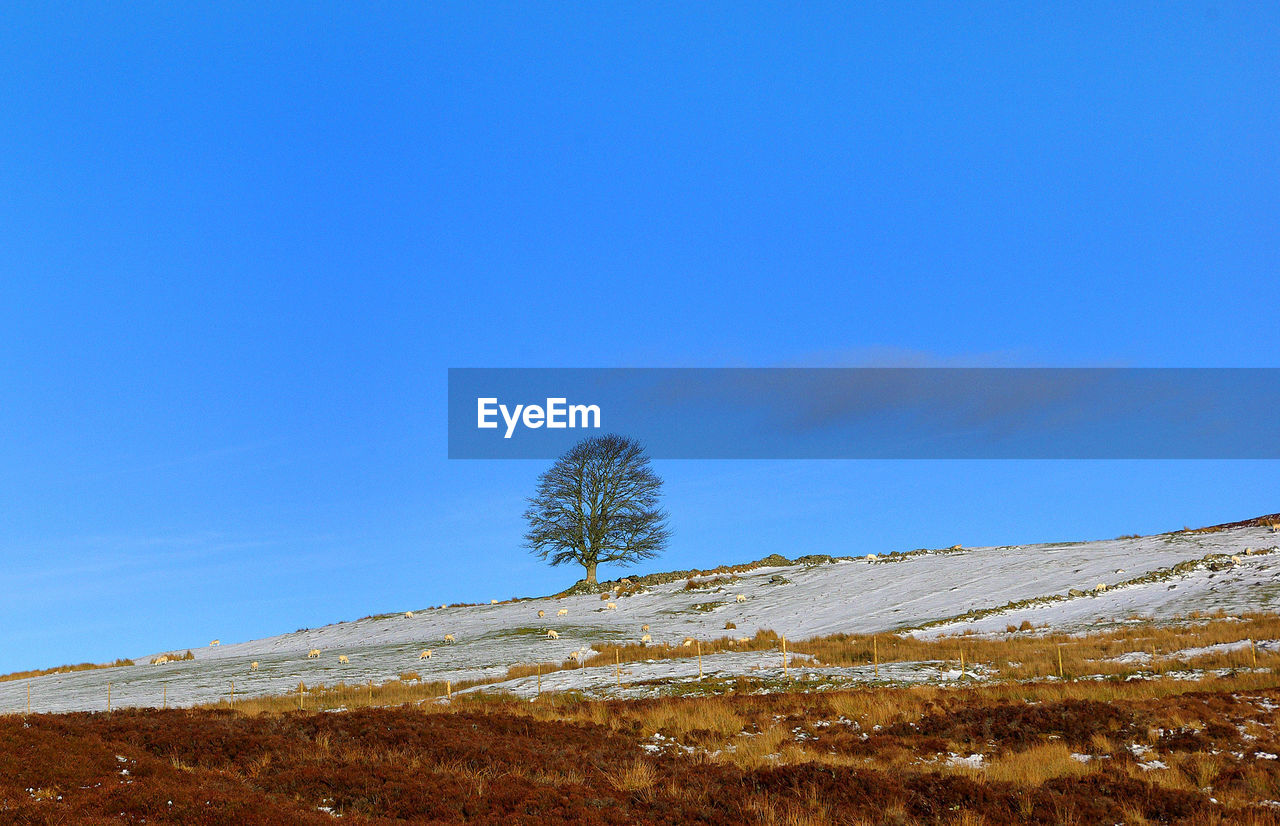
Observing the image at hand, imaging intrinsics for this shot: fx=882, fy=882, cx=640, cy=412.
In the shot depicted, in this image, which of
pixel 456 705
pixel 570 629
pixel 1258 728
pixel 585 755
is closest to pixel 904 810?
pixel 585 755

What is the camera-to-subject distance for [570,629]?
Result: 148 ft

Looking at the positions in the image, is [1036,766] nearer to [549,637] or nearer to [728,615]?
[549,637]

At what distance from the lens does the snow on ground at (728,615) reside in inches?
1419

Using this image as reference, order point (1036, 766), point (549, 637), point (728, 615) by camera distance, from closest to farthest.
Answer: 1. point (1036, 766)
2. point (549, 637)
3. point (728, 615)

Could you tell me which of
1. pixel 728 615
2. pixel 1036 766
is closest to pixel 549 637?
pixel 728 615

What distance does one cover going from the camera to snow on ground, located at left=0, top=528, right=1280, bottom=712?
118 ft

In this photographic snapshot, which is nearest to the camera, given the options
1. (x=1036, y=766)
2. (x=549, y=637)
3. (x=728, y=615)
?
(x=1036, y=766)

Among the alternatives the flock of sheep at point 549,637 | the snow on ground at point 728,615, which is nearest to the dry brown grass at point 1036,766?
the snow on ground at point 728,615

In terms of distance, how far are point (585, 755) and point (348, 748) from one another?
198 inches

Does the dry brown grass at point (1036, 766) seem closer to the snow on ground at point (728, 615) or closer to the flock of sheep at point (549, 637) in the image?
the snow on ground at point (728, 615)

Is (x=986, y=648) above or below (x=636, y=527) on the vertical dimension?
below

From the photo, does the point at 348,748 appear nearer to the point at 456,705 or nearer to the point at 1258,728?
the point at 456,705

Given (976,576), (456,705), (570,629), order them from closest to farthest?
(456,705)
(570,629)
(976,576)

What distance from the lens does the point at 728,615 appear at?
157 ft
